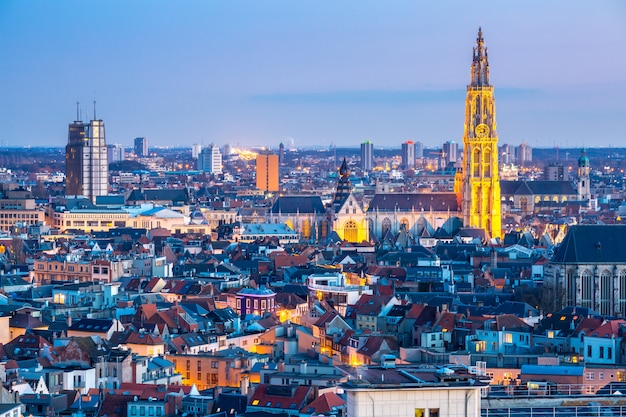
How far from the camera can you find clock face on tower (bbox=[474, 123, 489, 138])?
96.6m

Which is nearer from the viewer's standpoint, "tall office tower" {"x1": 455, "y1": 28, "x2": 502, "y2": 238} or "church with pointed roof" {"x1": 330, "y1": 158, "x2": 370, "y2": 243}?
"tall office tower" {"x1": 455, "y1": 28, "x2": 502, "y2": 238}

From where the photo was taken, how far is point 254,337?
48.5 meters

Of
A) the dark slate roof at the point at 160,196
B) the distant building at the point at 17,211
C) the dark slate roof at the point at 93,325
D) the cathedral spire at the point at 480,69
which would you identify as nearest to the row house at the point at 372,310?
the dark slate roof at the point at 93,325

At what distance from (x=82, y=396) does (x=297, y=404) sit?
4.49 metres

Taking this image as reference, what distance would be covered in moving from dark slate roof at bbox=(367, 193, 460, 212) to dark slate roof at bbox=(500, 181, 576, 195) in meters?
33.6

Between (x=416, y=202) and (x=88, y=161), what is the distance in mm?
50838

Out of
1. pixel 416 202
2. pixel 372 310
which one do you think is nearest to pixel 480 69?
pixel 416 202

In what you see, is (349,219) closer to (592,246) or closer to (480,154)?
(480,154)

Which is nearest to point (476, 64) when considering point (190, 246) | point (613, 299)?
point (190, 246)

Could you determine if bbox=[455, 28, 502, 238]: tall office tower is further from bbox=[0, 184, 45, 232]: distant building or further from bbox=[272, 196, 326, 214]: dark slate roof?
bbox=[0, 184, 45, 232]: distant building

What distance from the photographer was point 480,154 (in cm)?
9788

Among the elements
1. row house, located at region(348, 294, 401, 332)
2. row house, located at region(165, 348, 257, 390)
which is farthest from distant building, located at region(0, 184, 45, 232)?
row house, located at region(165, 348, 257, 390)

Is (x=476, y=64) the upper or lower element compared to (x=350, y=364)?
upper

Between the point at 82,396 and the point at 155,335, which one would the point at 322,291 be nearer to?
the point at 155,335
